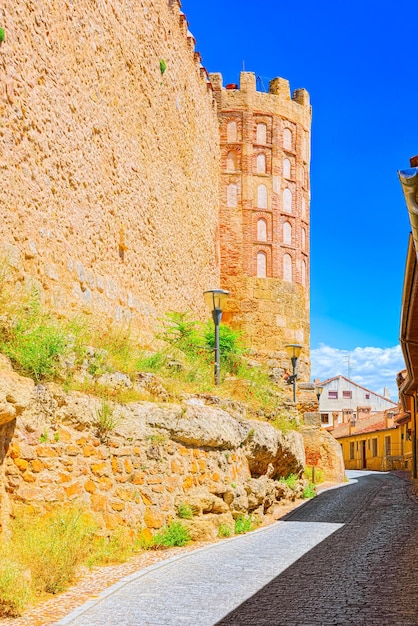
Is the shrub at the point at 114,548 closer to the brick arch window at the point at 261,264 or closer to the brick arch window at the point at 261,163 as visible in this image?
the brick arch window at the point at 261,264

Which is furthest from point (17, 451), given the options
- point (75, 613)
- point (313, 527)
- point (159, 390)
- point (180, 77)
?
point (180, 77)

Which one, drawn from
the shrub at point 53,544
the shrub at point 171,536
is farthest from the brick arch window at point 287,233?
the shrub at point 53,544

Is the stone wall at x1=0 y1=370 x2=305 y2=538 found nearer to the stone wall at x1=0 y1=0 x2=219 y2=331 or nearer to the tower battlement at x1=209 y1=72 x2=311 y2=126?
the stone wall at x1=0 y1=0 x2=219 y2=331

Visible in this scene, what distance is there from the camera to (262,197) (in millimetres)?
24766

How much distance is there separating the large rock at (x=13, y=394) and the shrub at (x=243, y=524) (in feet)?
14.0

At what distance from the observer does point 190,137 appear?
20.6 m

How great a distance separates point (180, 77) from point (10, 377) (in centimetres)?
1373

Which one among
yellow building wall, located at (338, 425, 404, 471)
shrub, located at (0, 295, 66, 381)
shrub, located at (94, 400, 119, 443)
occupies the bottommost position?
yellow building wall, located at (338, 425, 404, 471)

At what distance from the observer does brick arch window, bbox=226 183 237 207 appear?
24.4 meters

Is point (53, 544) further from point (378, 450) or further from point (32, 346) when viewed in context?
point (378, 450)

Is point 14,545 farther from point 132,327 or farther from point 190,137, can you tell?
point 190,137

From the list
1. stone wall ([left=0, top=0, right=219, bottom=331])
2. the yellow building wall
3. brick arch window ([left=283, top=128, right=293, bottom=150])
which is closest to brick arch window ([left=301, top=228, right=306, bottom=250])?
brick arch window ([left=283, top=128, right=293, bottom=150])

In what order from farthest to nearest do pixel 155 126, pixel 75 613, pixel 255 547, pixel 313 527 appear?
pixel 155 126 → pixel 313 527 → pixel 255 547 → pixel 75 613

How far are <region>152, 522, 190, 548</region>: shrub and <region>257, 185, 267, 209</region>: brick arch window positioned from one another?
645 inches
